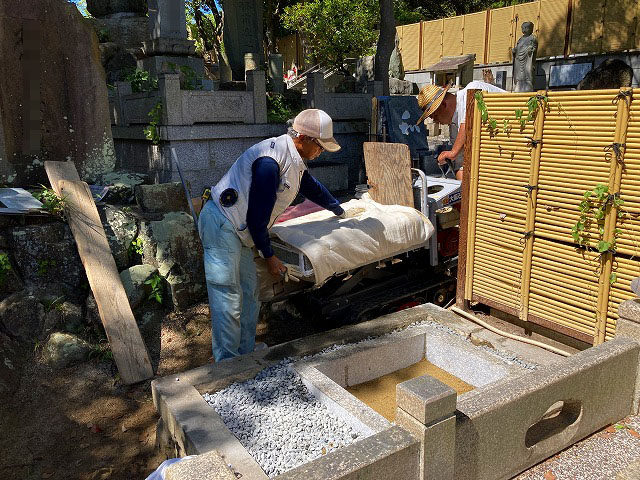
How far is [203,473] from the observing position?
2.20 m

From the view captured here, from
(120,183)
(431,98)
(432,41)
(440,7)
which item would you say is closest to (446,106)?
(431,98)

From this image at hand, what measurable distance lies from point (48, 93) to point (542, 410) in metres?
7.01

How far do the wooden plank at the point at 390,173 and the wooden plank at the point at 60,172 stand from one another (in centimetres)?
376

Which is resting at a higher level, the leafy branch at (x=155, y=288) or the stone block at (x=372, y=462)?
the stone block at (x=372, y=462)

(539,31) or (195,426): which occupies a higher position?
(539,31)

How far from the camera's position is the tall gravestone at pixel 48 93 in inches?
260

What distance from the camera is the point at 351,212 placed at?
521cm

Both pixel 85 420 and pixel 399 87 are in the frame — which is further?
pixel 399 87

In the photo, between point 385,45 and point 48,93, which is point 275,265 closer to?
point 48,93

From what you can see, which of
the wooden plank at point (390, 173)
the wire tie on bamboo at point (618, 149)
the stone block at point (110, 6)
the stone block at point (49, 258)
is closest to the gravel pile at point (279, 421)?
the wooden plank at point (390, 173)

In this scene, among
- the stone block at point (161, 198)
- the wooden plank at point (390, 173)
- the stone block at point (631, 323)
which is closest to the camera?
the stone block at point (631, 323)

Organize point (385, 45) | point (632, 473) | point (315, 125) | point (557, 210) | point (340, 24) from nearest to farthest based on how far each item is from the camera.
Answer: point (632, 473) → point (315, 125) → point (557, 210) → point (385, 45) → point (340, 24)

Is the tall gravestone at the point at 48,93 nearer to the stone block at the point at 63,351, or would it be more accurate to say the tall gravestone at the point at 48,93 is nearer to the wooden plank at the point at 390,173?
the stone block at the point at 63,351

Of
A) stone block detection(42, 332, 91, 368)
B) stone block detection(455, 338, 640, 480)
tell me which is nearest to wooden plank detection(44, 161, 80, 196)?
stone block detection(42, 332, 91, 368)
